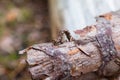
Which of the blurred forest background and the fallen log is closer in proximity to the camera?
the fallen log

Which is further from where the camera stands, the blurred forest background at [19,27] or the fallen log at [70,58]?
the blurred forest background at [19,27]

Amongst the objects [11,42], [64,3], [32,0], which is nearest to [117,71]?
[64,3]

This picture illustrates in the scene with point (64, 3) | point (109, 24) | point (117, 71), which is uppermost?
point (64, 3)

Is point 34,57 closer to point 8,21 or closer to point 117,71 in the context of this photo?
point 117,71
